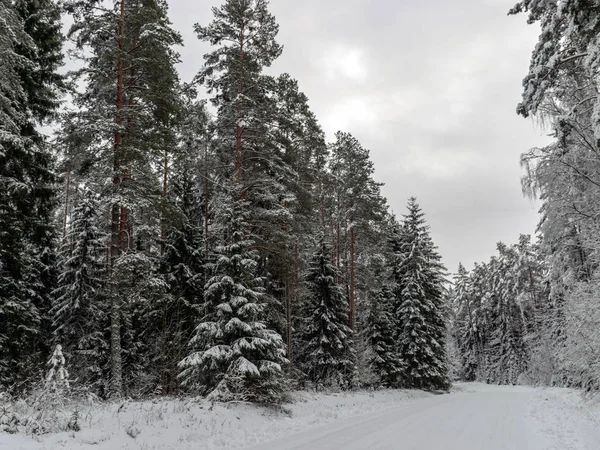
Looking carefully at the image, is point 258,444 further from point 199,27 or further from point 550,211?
point 199,27

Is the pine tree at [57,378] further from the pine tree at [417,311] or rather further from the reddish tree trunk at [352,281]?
the pine tree at [417,311]

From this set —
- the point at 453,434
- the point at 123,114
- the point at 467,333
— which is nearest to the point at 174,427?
the point at 453,434

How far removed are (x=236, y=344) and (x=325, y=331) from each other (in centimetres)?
1401

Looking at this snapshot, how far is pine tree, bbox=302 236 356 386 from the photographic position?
26156 mm

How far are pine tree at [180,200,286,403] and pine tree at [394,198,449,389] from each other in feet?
72.5

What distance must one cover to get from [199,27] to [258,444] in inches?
626

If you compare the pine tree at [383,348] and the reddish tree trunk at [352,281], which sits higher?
the reddish tree trunk at [352,281]

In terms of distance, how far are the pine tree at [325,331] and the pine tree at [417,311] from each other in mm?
8336

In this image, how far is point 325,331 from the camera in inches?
1051

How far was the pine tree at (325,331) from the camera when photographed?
1030 inches

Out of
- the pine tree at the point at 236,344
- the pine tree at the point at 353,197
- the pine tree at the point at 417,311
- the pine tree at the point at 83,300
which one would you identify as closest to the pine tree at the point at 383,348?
the pine tree at the point at 417,311

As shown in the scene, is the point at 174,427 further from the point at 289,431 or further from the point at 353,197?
the point at 353,197

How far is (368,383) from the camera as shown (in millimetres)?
29125

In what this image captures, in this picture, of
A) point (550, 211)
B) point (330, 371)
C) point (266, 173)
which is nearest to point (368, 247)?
point (330, 371)
